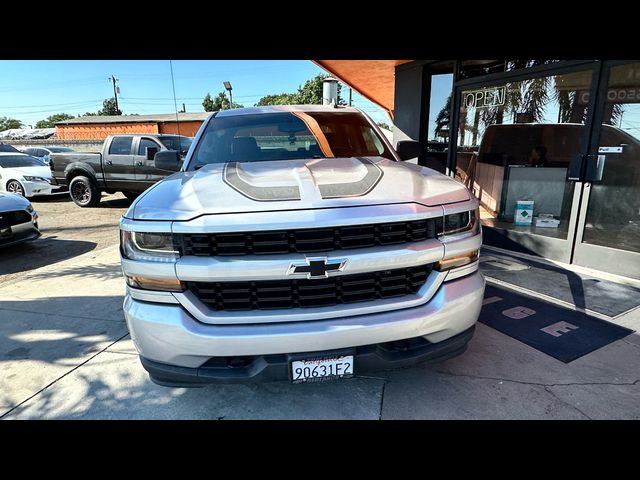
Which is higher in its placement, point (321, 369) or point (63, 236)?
point (321, 369)

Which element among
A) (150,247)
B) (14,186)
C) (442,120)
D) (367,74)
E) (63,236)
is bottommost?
(63,236)

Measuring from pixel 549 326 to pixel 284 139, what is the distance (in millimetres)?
2786

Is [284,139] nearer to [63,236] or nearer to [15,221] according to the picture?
[15,221]

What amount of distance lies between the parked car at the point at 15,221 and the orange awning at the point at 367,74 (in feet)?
18.4

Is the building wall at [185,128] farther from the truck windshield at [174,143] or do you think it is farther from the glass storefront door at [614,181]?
the glass storefront door at [614,181]

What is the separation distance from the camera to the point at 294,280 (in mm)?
1930

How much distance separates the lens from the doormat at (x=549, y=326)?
2965mm

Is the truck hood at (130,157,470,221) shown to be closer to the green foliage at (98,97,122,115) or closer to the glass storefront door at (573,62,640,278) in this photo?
the glass storefront door at (573,62,640,278)

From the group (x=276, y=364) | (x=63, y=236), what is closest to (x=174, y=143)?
(x=63, y=236)

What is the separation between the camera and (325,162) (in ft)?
9.07

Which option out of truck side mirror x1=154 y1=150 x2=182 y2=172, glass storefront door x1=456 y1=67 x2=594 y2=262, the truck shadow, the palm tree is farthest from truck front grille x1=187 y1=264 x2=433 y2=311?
the palm tree
